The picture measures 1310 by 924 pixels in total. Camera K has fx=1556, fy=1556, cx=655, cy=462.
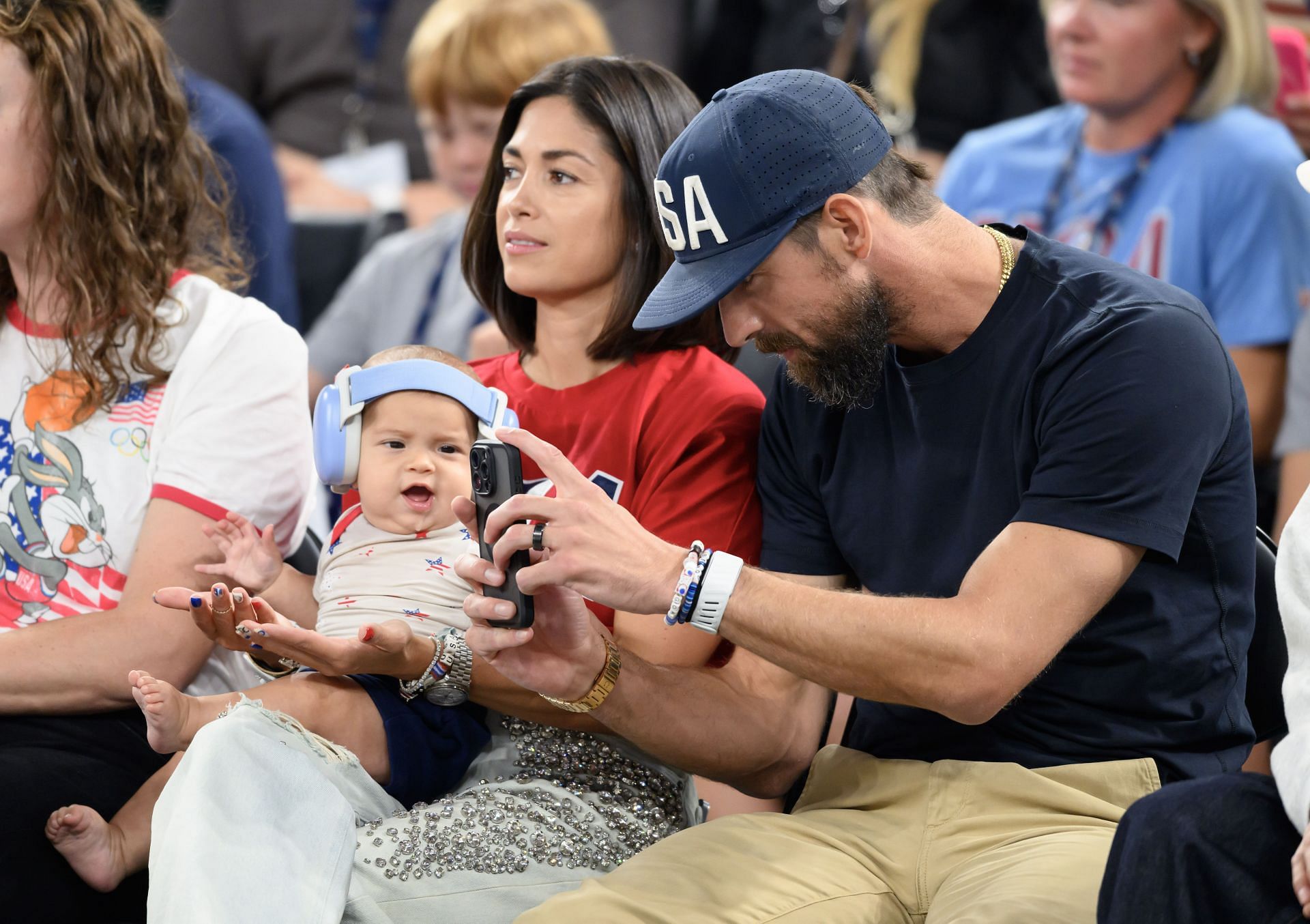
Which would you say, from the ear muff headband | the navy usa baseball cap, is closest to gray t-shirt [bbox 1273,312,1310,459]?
the navy usa baseball cap

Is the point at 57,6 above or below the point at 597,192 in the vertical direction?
above

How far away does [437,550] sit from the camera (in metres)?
2.23

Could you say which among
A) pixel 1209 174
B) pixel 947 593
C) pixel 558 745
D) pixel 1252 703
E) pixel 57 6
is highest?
pixel 57 6

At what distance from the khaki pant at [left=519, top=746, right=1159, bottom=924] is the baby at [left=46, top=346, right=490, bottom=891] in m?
0.37

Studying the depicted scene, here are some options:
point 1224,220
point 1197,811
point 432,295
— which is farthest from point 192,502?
point 1224,220

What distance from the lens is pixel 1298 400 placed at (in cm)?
337

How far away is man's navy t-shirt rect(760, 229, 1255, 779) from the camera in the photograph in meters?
1.87

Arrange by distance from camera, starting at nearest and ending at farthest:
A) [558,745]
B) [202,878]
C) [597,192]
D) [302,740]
Answer: 1. [202,878]
2. [302,740]
3. [558,745]
4. [597,192]

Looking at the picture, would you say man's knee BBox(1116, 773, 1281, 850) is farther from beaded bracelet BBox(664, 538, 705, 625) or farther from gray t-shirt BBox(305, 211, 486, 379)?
gray t-shirt BBox(305, 211, 486, 379)

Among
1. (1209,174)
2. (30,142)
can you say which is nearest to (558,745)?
(30,142)

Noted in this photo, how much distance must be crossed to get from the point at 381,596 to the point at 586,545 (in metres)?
0.47

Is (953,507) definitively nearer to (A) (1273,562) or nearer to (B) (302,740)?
(A) (1273,562)

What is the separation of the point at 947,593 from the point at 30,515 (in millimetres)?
1371

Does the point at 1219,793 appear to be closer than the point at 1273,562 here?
Yes
